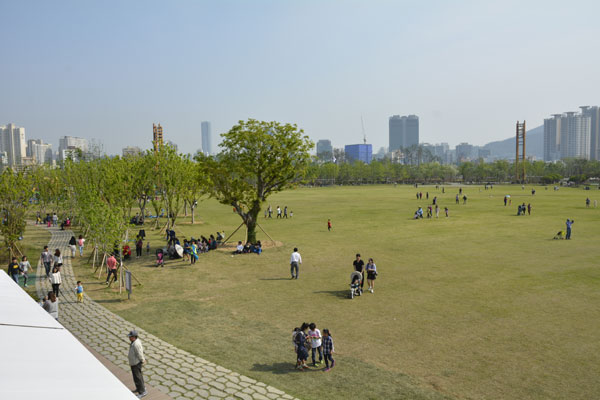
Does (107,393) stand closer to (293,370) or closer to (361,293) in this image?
(293,370)

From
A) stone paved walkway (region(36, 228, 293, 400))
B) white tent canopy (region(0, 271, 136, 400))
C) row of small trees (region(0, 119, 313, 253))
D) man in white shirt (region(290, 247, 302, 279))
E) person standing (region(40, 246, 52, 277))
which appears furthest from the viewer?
row of small trees (region(0, 119, 313, 253))

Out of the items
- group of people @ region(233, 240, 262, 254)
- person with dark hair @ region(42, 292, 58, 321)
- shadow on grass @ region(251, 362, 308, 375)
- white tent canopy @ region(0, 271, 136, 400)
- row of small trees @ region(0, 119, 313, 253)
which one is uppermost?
row of small trees @ region(0, 119, 313, 253)

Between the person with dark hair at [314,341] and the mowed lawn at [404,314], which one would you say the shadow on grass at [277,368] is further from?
the person with dark hair at [314,341]

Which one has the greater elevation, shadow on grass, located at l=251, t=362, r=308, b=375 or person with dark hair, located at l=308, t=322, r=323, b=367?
person with dark hair, located at l=308, t=322, r=323, b=367

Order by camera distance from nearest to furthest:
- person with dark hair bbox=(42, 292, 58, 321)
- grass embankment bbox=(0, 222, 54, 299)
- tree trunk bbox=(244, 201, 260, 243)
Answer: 1. person with dark hair bbox=(42, 292, 58, 321)
2. grass embankment bbox=(0, 222, 54, 299)
3. tree trunk bbox=(244, 201, 260, 243)

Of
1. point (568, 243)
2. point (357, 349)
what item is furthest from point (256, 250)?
point (568, 243)

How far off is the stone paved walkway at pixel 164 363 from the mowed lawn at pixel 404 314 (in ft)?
1.53

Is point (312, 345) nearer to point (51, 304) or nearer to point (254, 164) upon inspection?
point (51, 304)

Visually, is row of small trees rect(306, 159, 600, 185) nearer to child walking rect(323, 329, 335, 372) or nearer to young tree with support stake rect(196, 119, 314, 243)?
young tree with support stake rect(196, 119, 314, 243)

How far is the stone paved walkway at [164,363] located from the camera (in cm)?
970

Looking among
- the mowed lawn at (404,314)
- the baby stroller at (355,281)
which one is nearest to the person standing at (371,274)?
Answer: the mowed lawn at (404,314)

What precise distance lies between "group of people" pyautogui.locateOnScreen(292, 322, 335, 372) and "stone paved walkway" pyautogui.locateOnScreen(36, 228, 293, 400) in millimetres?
1425

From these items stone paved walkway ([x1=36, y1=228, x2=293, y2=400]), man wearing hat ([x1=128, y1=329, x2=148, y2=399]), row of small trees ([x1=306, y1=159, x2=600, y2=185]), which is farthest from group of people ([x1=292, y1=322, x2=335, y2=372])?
row of small trees ([x1=306, y1=159, x2=600, y2=185])

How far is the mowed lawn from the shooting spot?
10352 mm
